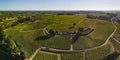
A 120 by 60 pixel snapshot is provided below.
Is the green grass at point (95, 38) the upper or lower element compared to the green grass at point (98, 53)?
upper

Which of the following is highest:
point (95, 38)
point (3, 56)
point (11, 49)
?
point (11, 49)

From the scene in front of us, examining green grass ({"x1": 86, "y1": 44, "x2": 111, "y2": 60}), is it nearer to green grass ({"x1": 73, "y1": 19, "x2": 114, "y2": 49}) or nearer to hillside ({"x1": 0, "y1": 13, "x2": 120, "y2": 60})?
hillside ({"x1": 0, "y1": 13, "x2": 120, "y2": 60})

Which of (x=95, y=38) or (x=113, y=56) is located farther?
(x=95, y=38)

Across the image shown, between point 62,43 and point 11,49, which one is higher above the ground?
point 11,49

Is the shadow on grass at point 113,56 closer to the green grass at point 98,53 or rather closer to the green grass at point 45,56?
the green grass at point 98,53

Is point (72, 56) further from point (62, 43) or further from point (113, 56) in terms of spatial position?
point (113, 56)

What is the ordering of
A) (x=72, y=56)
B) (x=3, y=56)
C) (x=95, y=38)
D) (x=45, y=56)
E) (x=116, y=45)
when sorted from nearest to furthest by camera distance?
(x=3, y=56), (x=72, y=56), (x=45, y=56), (x=116, y=45), (x=95, y=38)

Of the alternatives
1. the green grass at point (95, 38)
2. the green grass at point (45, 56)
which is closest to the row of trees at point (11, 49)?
the green grass at point (45, 56)

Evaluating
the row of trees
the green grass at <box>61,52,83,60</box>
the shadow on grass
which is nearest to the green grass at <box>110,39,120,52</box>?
the shadow on grass

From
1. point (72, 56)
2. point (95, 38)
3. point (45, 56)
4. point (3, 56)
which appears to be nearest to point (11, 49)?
point (3, 56)
